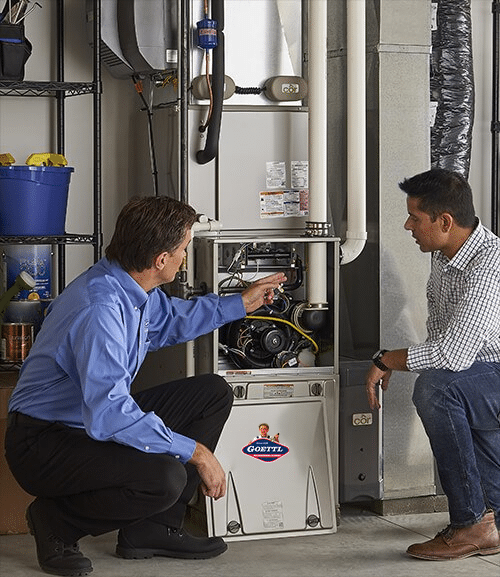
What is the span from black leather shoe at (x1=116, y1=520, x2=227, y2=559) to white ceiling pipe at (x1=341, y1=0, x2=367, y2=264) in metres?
1.14

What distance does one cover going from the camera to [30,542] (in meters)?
3.62

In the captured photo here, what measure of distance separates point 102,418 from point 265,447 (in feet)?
3.00

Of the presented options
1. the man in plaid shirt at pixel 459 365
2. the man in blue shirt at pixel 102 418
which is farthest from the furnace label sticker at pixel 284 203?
the man in blue shirt at pixel 102 418

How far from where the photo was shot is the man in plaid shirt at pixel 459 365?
135 inches

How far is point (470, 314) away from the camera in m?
3.40

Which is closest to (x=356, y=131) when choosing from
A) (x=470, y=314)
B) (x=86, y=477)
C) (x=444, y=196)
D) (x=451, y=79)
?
(x=444, y=196)

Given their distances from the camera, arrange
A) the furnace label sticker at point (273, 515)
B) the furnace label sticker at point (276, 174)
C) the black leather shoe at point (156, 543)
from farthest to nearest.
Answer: the furnace label sticker at point (276, 174) < the furnace label sticker at point (273, 515) < the black leather shoe at point (156, 543)

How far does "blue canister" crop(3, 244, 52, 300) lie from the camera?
3.92 metres

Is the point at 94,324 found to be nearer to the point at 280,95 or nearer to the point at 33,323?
the point at 33,323

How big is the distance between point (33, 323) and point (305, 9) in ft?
4.96

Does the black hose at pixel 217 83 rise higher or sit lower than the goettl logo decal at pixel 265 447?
higher

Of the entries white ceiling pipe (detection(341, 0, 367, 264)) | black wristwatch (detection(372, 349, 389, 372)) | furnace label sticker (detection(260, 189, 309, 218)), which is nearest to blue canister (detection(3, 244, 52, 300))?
furnace label sticker (detection(260, 189, 309, 218))

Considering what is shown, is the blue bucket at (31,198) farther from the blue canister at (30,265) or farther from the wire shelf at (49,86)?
the wire shelf at (49,86)

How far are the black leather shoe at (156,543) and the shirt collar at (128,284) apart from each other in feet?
2.47
